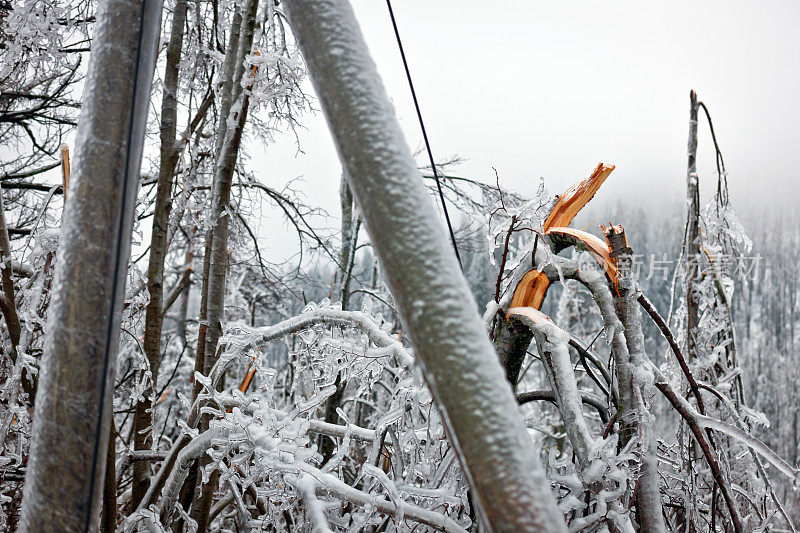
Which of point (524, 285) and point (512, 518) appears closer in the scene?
point (512, 518)

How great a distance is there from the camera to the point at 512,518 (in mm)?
517

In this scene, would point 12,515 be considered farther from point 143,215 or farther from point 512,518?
point 512,518

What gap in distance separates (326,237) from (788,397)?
12.2m

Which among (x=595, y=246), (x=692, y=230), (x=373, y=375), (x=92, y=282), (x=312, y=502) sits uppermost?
(x=692, y=230)

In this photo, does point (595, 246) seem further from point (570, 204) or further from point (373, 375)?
point (373, 375)

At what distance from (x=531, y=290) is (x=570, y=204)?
28 centimetres

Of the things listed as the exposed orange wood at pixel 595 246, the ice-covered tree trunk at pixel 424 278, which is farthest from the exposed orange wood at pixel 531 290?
the ice-covered tree trunk at pixel 424 278

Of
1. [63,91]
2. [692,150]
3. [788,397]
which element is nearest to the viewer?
[692,150]

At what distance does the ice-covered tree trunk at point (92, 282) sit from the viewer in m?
0.69

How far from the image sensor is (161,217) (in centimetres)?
253

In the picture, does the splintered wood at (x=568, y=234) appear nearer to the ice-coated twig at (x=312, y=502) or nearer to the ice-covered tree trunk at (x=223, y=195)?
the ice-coated twig at (x=312, y=502)

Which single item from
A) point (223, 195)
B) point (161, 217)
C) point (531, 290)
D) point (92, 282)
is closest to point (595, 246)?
point (531, 290)

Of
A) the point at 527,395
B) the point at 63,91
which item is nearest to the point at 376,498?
the point at 527,395

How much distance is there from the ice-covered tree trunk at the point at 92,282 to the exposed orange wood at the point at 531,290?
97 centimetres
